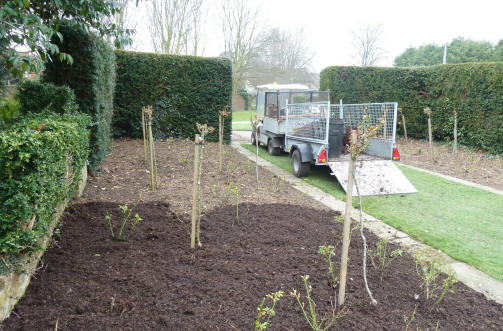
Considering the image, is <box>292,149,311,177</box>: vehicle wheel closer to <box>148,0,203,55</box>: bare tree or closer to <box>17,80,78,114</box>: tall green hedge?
<box>17,80,78,114</box>: tall green hedge

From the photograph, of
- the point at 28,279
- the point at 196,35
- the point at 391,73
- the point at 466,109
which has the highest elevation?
the point at 196,35

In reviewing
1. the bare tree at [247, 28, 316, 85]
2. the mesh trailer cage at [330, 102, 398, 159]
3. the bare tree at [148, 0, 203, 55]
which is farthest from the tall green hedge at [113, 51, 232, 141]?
the bare tree at [247, 28, 316, 85]

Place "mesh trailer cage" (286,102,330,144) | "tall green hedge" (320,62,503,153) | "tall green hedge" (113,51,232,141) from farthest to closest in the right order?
"tall green hedge" (320,62,503,153) → "tall green hedge" (113,51,232,141) → "mesh trailer cage" (286,102,330,144)

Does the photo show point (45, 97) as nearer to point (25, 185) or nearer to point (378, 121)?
point (25, 185)

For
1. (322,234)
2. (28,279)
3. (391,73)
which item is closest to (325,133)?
(322,234)

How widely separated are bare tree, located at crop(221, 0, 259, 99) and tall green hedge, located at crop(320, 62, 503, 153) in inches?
413

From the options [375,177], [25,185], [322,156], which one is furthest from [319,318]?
[375,177]

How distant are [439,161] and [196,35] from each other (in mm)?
16928

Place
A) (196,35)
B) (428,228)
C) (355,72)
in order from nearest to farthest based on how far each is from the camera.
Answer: (428,228) → (355,72) → (196,35)

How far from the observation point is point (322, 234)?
3682 mm

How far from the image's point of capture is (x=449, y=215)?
4945 millimetres

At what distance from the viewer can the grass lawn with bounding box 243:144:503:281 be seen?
12.1 ft

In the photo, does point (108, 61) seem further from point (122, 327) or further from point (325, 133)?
point (122, 327)

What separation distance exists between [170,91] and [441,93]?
9744 mm
